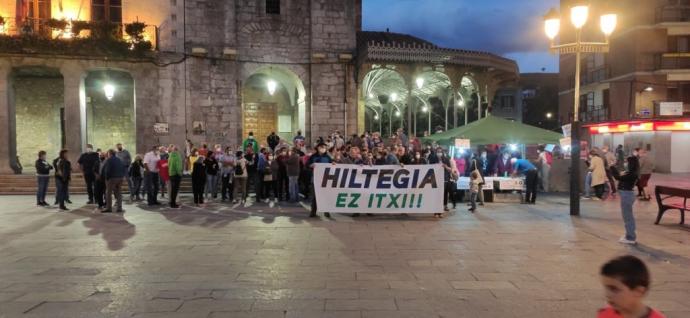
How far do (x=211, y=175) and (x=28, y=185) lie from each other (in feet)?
25.5

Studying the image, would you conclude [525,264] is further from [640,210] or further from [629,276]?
[640,210]

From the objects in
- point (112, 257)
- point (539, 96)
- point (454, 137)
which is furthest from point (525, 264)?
point (539, 96)

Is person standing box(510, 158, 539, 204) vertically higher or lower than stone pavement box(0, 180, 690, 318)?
higher

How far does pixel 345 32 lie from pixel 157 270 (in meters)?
17.5

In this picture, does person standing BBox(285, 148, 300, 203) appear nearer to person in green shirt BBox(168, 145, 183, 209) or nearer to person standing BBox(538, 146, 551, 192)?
person in green shirt BBox(168, 145, 183, 209)

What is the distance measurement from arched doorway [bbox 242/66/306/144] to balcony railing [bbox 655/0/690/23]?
23779 millimetres

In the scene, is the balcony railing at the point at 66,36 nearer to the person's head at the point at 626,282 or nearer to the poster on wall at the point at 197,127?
the poster on wall at the point at 197,127

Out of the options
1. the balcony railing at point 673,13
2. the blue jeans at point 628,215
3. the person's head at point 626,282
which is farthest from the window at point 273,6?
the balcony railing at point 673,13

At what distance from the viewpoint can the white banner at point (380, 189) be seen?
11.7 metres

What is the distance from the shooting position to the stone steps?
17.6 m

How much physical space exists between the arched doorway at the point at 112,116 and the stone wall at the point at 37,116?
1436mm

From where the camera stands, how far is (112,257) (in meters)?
7.77

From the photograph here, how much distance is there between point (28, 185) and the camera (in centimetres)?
1806

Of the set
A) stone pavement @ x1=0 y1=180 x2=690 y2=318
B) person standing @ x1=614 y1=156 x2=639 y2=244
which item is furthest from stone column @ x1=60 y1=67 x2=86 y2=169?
person standing @ x1=614 y1=156 x2=639 y2=244
